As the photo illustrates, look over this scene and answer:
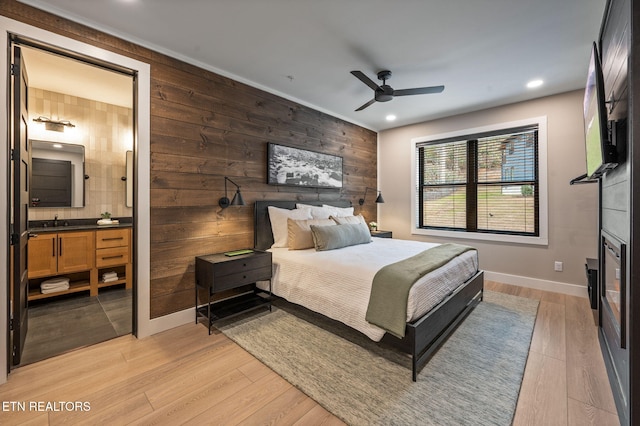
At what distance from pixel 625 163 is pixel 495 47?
1.68 m

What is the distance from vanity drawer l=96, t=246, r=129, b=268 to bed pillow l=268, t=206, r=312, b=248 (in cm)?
214

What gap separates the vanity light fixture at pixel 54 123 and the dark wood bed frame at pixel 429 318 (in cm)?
286

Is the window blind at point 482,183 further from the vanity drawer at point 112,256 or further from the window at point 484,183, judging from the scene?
the vanity drawer at point 112,256

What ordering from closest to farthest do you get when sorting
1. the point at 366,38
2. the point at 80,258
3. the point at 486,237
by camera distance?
1. the point at 366,38
2. the point at 80,258
3. the point at 486,237

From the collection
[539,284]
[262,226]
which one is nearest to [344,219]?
[262,226]

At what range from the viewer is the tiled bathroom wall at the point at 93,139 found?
11.7 ft

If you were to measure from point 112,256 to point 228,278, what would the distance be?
2208 mm

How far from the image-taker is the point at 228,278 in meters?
2.64

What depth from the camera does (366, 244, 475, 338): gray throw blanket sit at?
1923 mm

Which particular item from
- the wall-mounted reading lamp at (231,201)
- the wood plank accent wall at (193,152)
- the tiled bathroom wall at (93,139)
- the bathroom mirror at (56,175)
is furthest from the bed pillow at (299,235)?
the bathroom mirror at (56,175)

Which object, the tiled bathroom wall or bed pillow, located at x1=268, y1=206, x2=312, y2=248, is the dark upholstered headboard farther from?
the tiled bathroom wall

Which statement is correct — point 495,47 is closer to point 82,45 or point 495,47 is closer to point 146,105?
point 146,105

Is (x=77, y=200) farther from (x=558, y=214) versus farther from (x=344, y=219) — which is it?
(x=558, y=214)

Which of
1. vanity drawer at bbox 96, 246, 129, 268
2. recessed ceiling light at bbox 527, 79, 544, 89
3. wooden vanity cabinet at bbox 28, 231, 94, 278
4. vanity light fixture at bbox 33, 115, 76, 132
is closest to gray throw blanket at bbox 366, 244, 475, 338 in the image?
recessed ceiling light at bbox 527, 79, 544, 89
